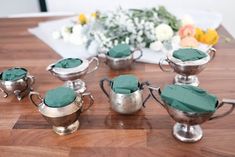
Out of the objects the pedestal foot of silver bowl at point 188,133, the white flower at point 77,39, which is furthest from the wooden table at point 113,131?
the white flower at point 77,39

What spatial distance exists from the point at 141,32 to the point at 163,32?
0.08 m

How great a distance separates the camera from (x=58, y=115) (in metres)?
0.56

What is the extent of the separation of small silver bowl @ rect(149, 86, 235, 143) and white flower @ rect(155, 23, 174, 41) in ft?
1.55

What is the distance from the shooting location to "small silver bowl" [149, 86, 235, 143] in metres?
0.50

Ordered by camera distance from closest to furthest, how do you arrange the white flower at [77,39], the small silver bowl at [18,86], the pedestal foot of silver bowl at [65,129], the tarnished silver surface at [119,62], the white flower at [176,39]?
1. the pedestal foot of silver bowl at [65,129]
2. the small silver bowl at [18,86]
3. the tarnished silver surface at [119,62]
4. the white flower at [176,39]
5. the white flower at [77,39]

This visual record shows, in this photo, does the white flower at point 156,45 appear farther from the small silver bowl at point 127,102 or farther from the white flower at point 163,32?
the small silver bowl at point 127,102

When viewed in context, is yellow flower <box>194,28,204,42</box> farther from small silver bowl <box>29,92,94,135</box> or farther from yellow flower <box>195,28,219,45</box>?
small silver bowl <box>29,92,94,135</box>

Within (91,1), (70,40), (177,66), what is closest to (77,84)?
(177,66)

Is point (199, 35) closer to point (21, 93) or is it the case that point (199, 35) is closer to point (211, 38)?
point (211, 38)

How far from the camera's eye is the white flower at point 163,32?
993 millimetres

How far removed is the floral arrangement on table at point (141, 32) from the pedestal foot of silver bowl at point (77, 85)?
231mm

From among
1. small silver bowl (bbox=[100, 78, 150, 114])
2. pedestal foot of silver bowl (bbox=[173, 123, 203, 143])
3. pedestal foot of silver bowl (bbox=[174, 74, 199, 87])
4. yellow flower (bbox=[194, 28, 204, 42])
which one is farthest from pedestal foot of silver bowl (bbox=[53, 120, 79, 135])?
yellow flower (bbox=[194, 28, 204, 42])

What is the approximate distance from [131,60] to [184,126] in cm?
36

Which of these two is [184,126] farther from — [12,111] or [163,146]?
[12,111]
